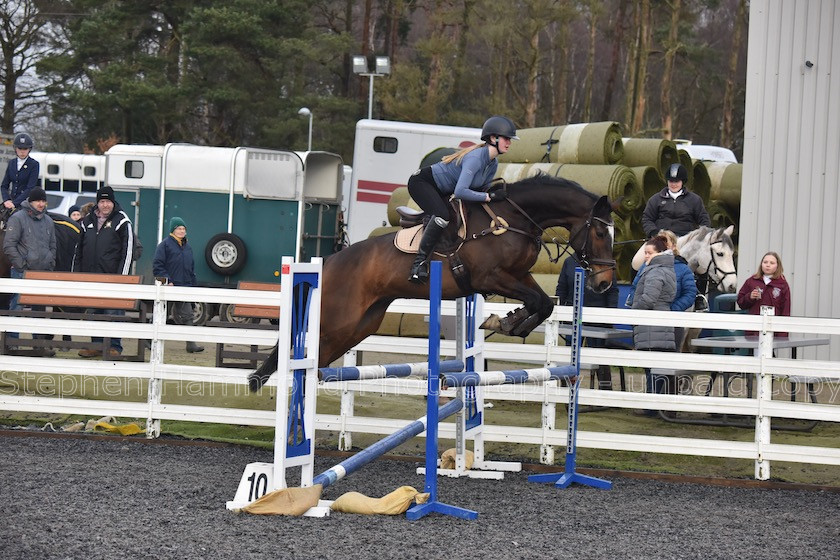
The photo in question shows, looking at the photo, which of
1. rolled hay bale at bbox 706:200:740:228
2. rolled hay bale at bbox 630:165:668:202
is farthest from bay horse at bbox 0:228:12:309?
rolled hay bale at bbox 706:200:740:228

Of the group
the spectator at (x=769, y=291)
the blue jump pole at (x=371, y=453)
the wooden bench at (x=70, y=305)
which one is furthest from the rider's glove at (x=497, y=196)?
the wooden bench at (x=70, y=305)

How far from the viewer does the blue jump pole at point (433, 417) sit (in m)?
5.91

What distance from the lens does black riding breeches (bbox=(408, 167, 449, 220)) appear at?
727 cm

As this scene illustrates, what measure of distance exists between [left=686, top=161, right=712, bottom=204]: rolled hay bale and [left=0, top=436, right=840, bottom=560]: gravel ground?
9096mm

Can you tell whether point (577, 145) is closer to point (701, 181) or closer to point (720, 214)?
point (701, 181)

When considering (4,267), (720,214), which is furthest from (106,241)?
(720,214)

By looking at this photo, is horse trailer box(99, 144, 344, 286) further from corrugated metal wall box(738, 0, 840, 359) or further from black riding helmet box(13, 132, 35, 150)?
corrugated metal wall box(738, 0, 840, 359)

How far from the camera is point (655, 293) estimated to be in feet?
28.8

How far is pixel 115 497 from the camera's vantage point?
19.9ft

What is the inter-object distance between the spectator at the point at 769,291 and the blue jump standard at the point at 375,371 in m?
3.79

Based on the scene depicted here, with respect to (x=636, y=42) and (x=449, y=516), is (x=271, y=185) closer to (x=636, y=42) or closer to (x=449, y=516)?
(x=449, y=516)

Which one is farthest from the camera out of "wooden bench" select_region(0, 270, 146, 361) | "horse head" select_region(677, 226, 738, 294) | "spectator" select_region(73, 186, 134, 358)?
"spectator" select_region(73, 186, 134, 358)

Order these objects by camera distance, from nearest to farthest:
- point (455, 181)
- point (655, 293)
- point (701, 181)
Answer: point (455, 181)
point (655, 293)
point (701, 181)

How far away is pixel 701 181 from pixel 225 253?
24.6 ft
